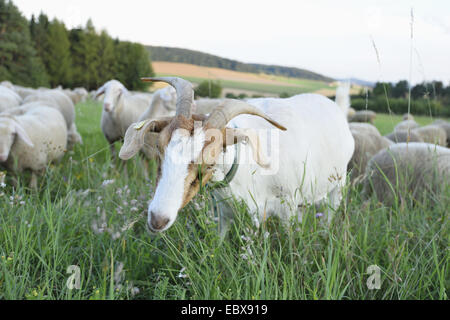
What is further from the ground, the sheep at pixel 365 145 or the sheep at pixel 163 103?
the sheep at pixel 163 103

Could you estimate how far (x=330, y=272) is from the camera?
179cm

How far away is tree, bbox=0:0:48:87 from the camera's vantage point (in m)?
37.7

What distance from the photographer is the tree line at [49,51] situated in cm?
3535

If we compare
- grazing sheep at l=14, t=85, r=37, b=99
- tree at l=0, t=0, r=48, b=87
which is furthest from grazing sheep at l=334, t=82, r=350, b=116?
tree at l=0, t=0, r=48, b=87

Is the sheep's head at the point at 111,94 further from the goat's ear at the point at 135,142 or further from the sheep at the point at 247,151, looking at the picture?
the goat's ear at the point at 135,142

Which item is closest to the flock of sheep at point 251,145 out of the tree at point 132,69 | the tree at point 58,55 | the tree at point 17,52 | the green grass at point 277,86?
the green grass at point 277,86

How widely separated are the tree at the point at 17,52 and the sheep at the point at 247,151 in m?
41.4

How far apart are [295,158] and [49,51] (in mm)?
51420

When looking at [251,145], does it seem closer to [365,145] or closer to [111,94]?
[365,145]

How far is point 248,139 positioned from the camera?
7.11 feet

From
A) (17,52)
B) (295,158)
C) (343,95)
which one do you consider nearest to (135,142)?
(295,158)

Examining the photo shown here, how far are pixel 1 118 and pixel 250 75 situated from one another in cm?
333

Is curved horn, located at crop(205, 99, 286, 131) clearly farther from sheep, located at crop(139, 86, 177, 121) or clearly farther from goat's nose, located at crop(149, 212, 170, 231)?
sheep, located at crop(139, 86, 177, 121)
